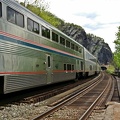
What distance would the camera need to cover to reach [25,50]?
12.8 meters

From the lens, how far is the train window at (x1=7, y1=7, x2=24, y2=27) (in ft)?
37.8

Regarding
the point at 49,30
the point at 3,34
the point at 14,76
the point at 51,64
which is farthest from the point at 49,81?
the point at 3,34

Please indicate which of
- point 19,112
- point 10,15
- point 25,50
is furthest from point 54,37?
point 19,112

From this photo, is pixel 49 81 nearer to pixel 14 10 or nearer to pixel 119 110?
pixel 14 10

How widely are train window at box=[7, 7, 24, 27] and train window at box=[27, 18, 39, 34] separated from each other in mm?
871

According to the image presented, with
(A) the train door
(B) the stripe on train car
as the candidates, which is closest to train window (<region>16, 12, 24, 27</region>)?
(B) the stripe on train car

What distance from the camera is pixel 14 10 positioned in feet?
39.5

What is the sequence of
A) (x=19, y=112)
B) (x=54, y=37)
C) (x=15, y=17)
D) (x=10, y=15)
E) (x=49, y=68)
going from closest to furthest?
(x=19, y=112) < (x=10, y=15) < (x=15, y=17) < (x=49, y=68) < (x=54, y=37)

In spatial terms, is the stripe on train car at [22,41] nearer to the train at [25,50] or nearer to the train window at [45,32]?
the train at [25,50]

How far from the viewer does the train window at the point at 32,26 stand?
1374 cm

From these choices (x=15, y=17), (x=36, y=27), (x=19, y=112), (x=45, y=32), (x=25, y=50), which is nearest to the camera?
(x=19, y=112)

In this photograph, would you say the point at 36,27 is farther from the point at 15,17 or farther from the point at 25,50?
the point at 15,17

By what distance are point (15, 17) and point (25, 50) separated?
1570 millimetres

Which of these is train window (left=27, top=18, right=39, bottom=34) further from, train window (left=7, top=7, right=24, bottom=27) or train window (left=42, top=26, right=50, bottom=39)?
train window (left=42, top=26, right=50, bottom=39)
